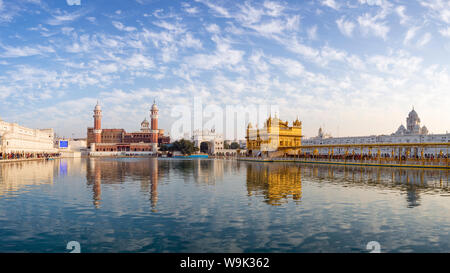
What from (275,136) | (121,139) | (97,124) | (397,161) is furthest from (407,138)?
(97,124)

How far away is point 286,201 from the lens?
13781 millimetres

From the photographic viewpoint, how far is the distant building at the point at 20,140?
62.9m

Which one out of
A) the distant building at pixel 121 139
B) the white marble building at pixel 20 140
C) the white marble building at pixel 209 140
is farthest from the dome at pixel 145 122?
the white marble building at pixel 20 140

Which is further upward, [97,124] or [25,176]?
[97,124]

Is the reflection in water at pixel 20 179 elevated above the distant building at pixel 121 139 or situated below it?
below

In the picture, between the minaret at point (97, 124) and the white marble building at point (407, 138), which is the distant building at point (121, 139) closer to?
the minaret at point (97, 124)

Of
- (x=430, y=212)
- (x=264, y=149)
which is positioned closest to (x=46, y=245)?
(x=430, y=212)

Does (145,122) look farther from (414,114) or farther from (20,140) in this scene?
(414,114)

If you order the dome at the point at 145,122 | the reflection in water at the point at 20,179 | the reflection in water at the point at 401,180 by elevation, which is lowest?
the reflection in water at the point at 401,180

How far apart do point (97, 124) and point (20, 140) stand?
70.6m

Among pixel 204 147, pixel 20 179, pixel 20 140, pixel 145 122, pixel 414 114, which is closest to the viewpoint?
pixel 20 179

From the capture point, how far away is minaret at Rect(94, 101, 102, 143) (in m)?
139

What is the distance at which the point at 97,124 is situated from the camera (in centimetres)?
14100
